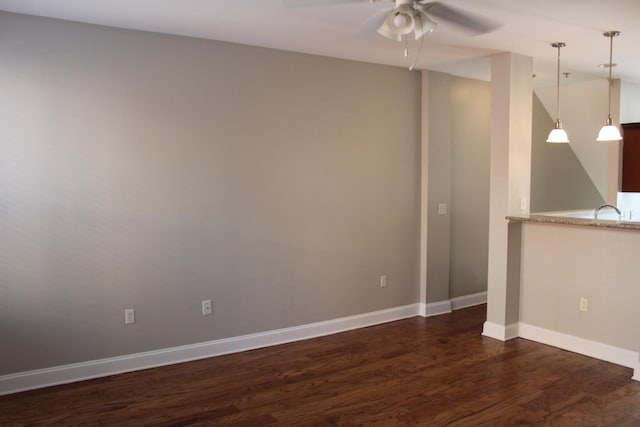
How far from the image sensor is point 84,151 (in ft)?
10.7

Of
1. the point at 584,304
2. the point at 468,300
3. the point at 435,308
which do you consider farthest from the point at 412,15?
the point at 468,300

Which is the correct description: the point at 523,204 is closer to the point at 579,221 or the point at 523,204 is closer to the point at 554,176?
the point at 579,221

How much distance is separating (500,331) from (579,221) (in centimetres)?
118

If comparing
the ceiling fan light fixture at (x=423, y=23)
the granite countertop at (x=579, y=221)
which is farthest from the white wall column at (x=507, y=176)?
the ceiling fan light fixture at (x=423, y=23)

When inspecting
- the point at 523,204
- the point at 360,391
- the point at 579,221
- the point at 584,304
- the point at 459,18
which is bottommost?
the point at 360,391

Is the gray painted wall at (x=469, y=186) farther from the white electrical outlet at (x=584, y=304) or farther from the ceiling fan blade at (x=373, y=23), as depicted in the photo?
the ceiling fan blade at (x=373, y=23)

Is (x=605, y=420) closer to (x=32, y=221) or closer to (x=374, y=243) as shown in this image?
(x=374, y=243)

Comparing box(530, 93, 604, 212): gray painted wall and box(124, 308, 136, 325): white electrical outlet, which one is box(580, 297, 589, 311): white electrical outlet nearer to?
box(530, 93, 604, 212): gray painted wall

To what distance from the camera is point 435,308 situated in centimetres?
498

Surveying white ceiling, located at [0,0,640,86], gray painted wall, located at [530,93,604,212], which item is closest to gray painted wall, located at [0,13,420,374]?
Answer: white ceiling, located at [0,0,640,86]

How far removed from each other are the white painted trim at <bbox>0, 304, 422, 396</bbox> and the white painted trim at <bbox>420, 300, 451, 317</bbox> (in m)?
0.25

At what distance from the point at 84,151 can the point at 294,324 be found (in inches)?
87.5

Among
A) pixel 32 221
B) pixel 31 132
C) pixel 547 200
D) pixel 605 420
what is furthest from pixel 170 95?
pixel 547 200

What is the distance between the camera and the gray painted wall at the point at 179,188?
3.12 meters
